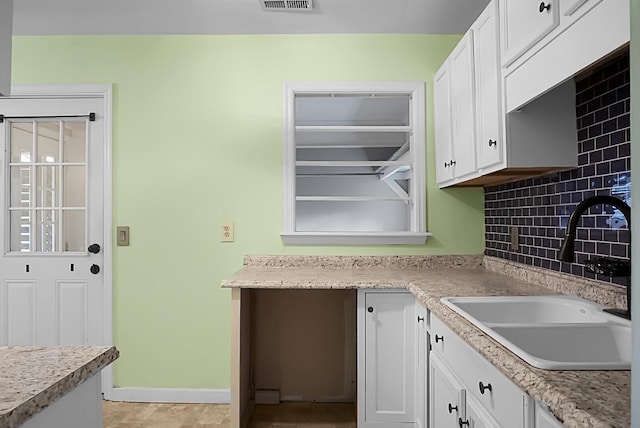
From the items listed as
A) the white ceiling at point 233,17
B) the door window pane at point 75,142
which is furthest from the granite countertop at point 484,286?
the white ceiling at point 233,17

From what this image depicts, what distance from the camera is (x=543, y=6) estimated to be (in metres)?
1.46

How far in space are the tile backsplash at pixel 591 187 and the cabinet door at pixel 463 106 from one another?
0.33 metres

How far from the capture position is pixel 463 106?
7.64 ft

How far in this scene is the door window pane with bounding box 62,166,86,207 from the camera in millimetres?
3023

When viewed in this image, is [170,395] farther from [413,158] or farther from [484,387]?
[484,387]

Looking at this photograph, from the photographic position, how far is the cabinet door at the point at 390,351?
7.75 feet

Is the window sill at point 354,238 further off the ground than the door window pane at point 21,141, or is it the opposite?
the door window pane at point 21,141

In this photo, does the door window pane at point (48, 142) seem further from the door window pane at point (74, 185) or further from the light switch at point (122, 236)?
the light switch at point (122, 236)

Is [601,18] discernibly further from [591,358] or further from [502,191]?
[502,191]

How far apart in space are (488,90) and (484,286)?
858 mm

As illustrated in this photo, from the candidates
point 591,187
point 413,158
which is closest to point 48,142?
point 413,158

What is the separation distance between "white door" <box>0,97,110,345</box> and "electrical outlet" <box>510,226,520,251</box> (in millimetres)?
2446

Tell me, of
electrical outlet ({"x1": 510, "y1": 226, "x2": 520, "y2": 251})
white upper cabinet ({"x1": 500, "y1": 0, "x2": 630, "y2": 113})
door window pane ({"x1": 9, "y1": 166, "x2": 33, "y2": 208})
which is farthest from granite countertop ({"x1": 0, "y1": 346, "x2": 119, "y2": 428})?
door window pane ({"x1": 9, "y1": 166, "x2": 33, "y2": 208})

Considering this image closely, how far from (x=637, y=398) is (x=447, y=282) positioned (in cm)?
177
